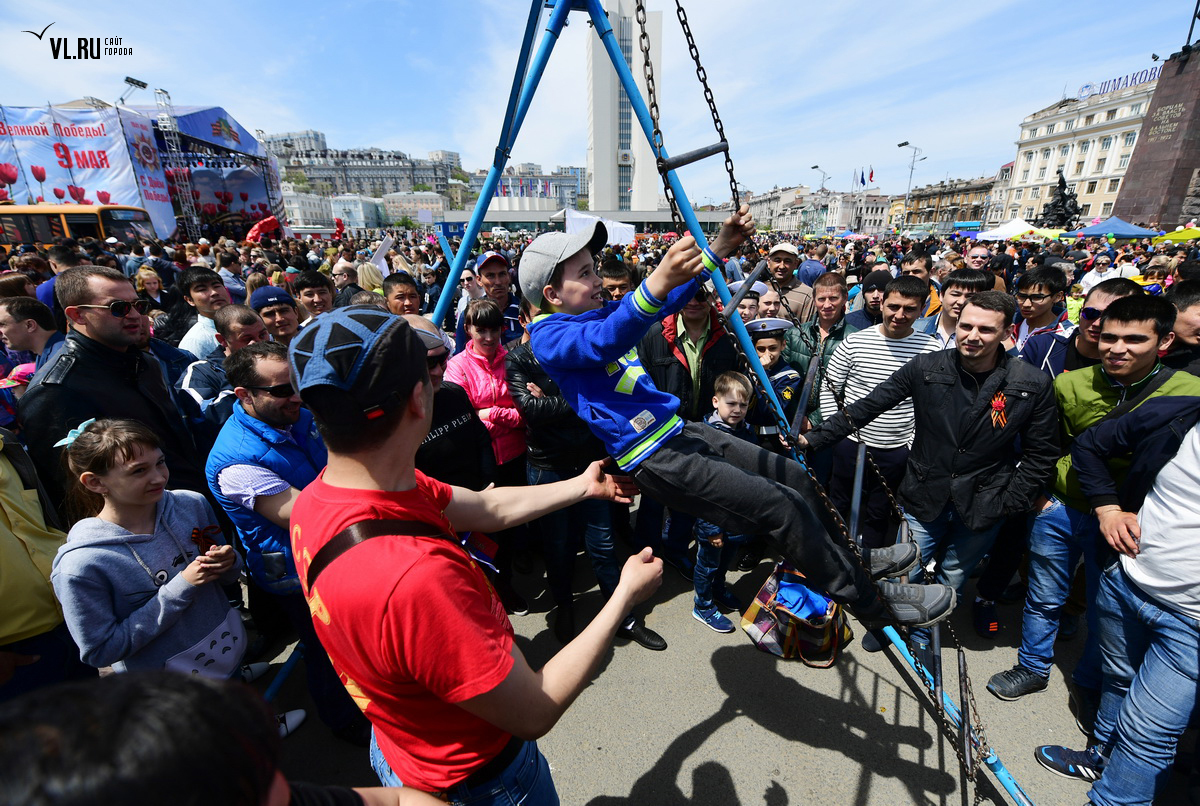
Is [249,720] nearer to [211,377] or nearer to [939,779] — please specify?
[939,779]

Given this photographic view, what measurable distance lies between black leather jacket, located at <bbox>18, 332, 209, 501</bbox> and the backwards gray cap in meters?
2.42

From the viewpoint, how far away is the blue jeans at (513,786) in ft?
4.52

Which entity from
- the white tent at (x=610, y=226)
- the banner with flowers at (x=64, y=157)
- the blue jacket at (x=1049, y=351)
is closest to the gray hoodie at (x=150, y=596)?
the blue jacket at (x=1049, y=351)

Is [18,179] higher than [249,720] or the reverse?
higher

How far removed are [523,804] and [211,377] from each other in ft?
11.6

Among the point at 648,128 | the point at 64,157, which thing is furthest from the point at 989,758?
the point at 64,157

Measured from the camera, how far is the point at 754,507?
2273 millimetres

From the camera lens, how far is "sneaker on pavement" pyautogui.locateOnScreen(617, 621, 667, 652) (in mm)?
3469

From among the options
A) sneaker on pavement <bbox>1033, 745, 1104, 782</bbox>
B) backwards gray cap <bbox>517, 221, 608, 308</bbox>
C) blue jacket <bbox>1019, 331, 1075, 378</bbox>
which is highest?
backwards gray cap <bbox>517, 221, 608, 308</bbox>

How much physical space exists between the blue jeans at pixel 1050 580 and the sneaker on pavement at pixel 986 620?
16.0 inches

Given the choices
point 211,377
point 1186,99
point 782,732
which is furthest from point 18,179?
point 1186,99

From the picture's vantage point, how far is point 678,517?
13.7ft

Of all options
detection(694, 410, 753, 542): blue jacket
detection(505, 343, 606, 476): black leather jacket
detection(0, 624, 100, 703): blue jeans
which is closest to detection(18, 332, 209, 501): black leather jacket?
detection(0, 624, 100, 703): blue jeans

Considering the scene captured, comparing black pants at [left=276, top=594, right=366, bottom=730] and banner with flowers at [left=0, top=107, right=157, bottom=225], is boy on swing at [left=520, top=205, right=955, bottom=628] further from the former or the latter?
banner with flowers at [left=0, top=107, right=157, bottom=225]
